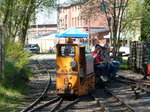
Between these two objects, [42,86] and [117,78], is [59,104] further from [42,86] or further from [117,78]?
[117,78]

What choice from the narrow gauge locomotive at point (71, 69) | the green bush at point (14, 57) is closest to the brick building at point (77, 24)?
the green bush at point (14, 57)

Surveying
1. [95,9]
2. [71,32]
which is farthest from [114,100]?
→ [71,32]

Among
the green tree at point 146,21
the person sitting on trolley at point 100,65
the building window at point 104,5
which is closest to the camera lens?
the person sitting on trolley at point 100,65

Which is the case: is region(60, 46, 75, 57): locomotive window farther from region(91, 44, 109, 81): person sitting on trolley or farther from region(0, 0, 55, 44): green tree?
region(0, 0, 55, 44): green tree

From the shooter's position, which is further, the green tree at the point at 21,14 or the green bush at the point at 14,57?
the green tree at the point at 21,14

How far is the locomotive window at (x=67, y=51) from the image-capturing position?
582 inches

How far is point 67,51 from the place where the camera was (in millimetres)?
14828

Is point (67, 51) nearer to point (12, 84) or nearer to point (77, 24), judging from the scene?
point (12, 84)

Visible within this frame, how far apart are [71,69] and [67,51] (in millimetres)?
735

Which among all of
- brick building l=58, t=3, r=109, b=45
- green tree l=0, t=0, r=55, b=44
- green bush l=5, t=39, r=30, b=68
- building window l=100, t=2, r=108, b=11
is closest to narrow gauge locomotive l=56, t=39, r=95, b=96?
green bush l=5, t=39, r=30, b=68

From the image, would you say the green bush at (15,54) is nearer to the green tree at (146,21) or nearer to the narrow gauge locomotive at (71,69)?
the narrow gauge locomotive at (71,69)

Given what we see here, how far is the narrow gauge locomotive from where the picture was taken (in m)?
14.4

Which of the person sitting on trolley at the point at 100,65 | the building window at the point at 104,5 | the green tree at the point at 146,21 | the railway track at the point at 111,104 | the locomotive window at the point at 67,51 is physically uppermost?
the building window at the point at 104,5

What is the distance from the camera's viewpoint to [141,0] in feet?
127
